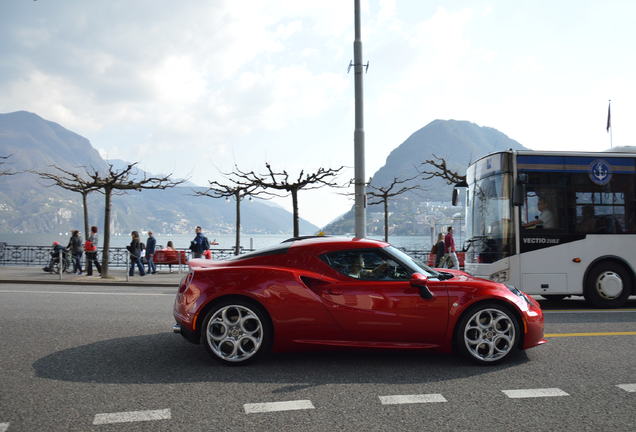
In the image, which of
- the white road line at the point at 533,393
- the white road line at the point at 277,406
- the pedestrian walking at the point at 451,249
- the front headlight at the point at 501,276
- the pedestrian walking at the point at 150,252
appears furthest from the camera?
the pedestrian walking at the point at 150,252

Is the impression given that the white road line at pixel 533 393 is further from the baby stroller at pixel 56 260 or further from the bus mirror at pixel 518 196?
the baby stroller at pixel 56 260

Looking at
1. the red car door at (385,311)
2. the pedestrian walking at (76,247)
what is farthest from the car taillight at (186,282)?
the pedestrian walking at (76,247)

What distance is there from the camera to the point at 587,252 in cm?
993

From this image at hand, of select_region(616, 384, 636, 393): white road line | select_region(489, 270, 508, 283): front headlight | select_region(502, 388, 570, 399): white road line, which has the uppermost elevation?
select_region(489, 270, 508, 283): front headlight

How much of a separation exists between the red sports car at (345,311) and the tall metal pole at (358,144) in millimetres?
7960

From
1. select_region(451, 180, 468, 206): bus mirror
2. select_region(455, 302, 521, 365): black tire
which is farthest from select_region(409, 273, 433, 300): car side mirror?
select_region(451, 180, 468, 206): bus mirror

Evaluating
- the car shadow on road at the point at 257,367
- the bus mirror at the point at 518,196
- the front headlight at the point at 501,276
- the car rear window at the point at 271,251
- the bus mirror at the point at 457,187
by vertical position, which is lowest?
the car shadow on road at the point at 257,367

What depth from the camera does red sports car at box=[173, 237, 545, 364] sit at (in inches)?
205

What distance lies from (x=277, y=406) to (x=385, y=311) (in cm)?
166

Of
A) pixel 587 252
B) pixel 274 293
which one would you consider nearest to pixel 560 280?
pixel 587 252

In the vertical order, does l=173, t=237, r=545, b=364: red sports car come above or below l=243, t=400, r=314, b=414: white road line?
above

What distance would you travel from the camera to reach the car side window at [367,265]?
5.37 meters

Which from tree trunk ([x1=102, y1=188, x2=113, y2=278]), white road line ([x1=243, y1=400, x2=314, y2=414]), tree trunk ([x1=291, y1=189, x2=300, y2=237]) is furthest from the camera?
tree trunk ([x1=291, y1=189, x2=300, y2=237])

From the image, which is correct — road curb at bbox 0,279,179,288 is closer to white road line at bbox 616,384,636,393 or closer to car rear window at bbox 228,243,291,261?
car rear window at bbox 228,243,291,261
